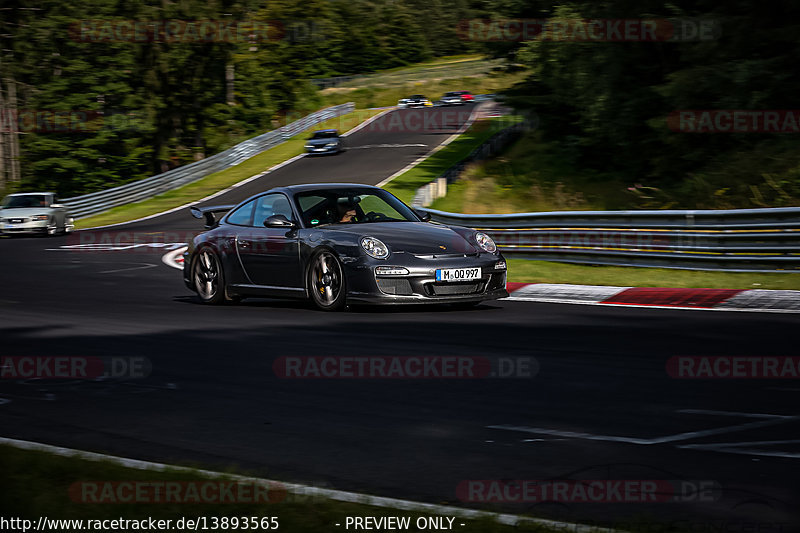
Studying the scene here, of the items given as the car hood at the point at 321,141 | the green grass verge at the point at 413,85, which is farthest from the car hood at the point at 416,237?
the green grass verge at the point at 413,85

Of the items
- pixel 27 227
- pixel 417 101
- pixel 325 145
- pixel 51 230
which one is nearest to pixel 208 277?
pixel 27 227

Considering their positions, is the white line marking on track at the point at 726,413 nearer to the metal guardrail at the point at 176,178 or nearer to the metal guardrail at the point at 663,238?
the metal guardrail at the point at 663,238

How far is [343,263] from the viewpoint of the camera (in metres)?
11.5

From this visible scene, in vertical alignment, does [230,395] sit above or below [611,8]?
below

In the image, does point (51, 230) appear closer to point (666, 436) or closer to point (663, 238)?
point (663, 238)

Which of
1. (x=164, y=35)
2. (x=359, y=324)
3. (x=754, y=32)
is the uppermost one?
(x=164, y=35)

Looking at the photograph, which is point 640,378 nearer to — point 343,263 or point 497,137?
point 343,263

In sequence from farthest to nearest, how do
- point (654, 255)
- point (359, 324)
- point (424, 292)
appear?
1. point (654, 255)
2. point (424, 292)
3. point (359, 324)

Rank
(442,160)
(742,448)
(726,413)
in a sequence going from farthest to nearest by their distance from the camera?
(442,160)
(726,413)
(742,448)

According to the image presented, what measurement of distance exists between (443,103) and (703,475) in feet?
214

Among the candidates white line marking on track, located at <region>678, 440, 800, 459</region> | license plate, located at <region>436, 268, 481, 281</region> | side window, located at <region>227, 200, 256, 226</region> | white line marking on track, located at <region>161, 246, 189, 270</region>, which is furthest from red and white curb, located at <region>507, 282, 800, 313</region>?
white line marking on track, located at <region>161, 246, 189, 270</region>

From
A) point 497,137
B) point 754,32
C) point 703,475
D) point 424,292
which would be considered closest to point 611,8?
point 754,32

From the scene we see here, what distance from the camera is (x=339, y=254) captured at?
38.1 ft

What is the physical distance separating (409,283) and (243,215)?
293 cm
